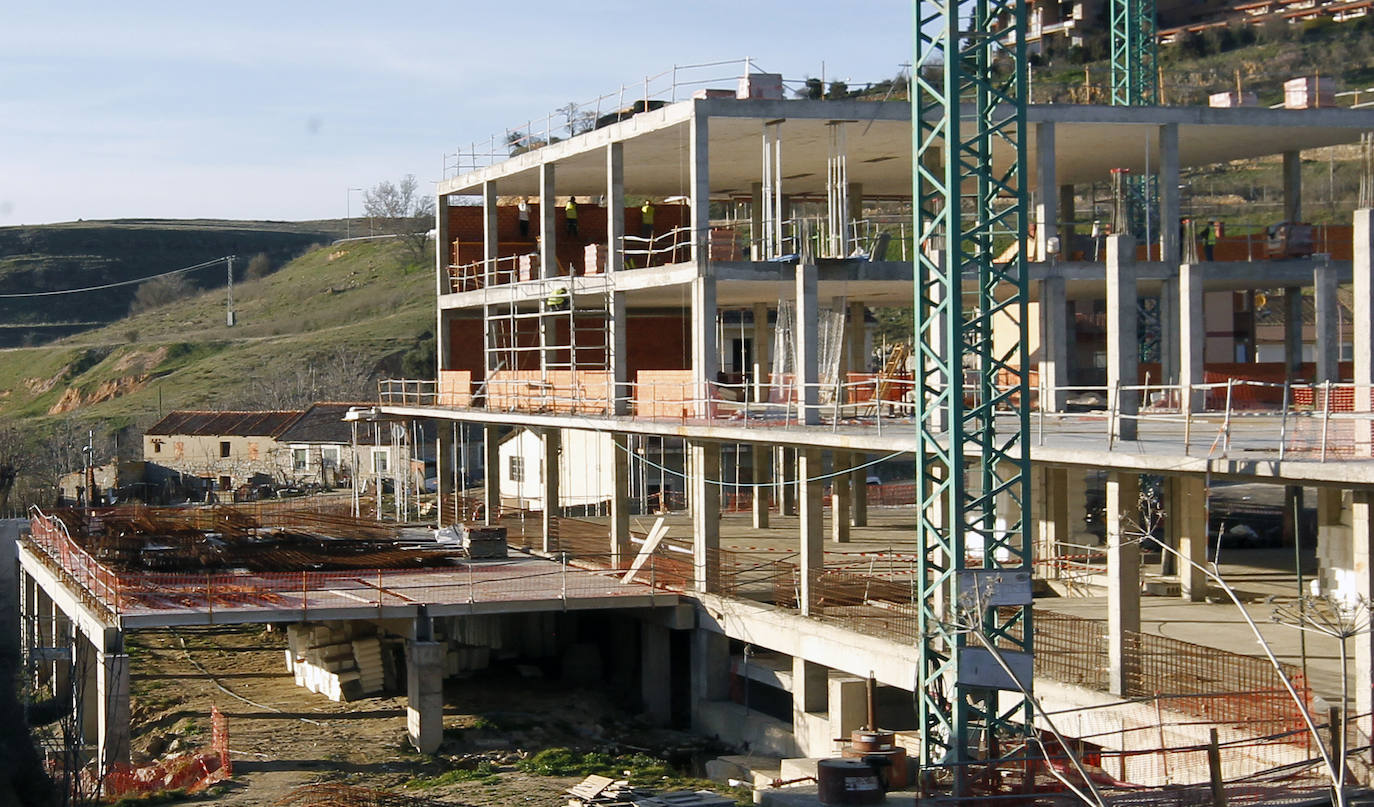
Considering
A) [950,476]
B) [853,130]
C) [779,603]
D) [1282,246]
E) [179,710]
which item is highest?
[853,130]

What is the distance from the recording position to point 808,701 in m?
29.2

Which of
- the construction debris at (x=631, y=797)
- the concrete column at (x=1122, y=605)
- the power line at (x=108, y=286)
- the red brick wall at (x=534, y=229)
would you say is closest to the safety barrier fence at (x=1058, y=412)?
the concrete column at (x=1122, y=605)

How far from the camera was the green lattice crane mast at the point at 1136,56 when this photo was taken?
47.4 meters

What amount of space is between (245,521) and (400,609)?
16.5 m

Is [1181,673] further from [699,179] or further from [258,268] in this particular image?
[258,268]

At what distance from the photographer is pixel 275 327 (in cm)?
12988

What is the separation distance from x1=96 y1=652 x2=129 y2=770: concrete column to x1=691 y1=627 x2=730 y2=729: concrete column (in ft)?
34.9

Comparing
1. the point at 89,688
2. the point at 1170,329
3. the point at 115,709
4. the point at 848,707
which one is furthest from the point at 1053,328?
the point at 89,688

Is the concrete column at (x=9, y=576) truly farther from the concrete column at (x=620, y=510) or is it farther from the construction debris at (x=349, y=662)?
the concrete column at (x=620, y=510)


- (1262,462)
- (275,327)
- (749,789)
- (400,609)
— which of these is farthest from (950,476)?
(275,327)

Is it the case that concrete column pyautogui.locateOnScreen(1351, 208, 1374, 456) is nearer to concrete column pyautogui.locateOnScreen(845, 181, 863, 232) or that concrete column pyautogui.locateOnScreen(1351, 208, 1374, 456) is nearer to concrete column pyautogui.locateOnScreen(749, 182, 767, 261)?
concrete column pyautogui.locateOnScreen(749, 182, 767, 261)

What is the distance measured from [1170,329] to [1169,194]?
3251 millimetres

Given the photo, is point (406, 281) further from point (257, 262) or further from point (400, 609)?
point (400, 609)

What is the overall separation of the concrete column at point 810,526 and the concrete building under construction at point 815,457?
115mm
